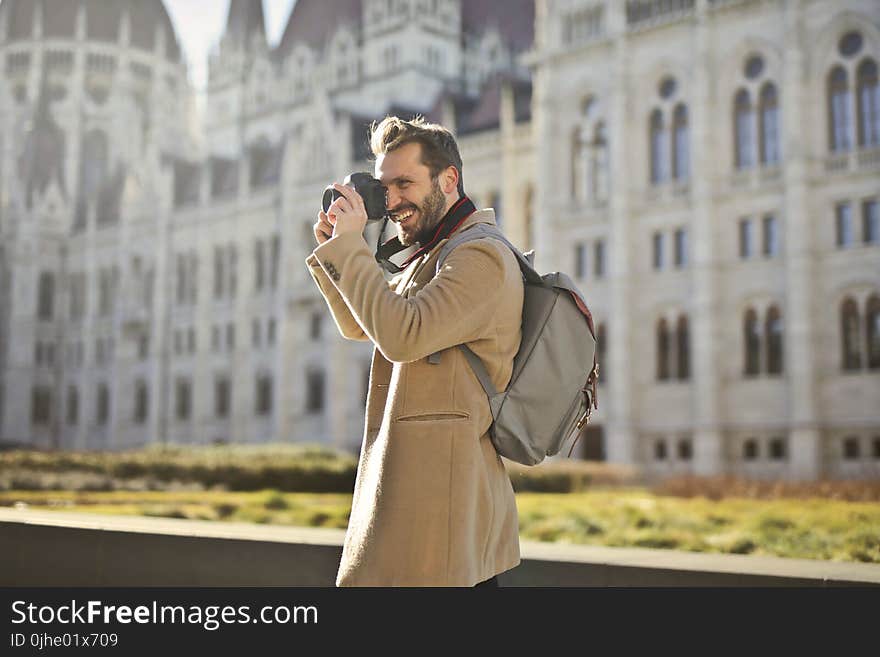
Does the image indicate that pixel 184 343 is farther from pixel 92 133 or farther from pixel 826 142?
pixel 826 142

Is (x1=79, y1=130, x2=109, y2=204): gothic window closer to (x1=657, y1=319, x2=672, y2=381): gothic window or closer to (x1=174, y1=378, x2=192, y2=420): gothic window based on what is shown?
(x1=174, y1=378, x2=192, y2=420): gothic window

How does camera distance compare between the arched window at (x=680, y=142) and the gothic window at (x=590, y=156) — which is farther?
the gothic window at (x=590, y=156)

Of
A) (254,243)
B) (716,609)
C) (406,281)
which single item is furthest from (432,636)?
(254,243)

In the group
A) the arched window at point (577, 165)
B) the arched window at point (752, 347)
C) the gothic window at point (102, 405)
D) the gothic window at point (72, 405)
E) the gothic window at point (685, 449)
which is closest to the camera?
the arched window at point (752, 347)

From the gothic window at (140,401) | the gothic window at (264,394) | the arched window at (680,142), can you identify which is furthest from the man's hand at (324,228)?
the gothic window at (140,401)

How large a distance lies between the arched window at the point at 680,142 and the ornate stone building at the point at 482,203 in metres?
0.08

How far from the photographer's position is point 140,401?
185ft

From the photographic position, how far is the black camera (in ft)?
10.6

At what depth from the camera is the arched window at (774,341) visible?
32219 mm

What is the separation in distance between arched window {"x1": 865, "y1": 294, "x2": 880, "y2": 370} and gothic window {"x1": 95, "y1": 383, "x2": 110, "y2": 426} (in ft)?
133

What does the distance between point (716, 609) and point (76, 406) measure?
61021 millimetres

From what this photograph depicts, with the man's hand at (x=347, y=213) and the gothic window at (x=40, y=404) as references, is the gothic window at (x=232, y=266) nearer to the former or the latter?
the gothic window at (x=40, y=404)

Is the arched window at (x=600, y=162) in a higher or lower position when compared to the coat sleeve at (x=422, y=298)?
higher

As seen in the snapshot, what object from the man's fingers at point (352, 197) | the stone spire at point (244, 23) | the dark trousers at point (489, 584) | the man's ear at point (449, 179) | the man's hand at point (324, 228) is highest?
the stone spire at point (244, 23)
